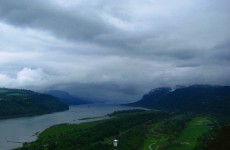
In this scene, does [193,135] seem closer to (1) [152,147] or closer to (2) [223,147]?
(1) [152,147]

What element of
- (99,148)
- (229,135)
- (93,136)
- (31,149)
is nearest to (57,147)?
(31,149)

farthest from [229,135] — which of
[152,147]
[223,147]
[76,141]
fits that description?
[76,141]

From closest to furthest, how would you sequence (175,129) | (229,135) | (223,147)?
1. (223,147)
2. (229,135)
3. (175,129)

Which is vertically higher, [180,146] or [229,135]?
[229,135]

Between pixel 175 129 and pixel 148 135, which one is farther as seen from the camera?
pixel 175 129

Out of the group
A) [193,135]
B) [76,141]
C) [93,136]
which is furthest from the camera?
[193,135]

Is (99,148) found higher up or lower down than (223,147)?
lower down

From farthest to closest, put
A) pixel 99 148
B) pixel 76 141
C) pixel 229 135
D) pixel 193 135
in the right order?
1. pixel 193 135
2. pixel 76 141
3. pixel 99 148
4. pixel 229 135

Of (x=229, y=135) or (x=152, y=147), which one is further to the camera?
(x=152, y=147)

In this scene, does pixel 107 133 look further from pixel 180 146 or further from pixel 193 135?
pixel 193 135
